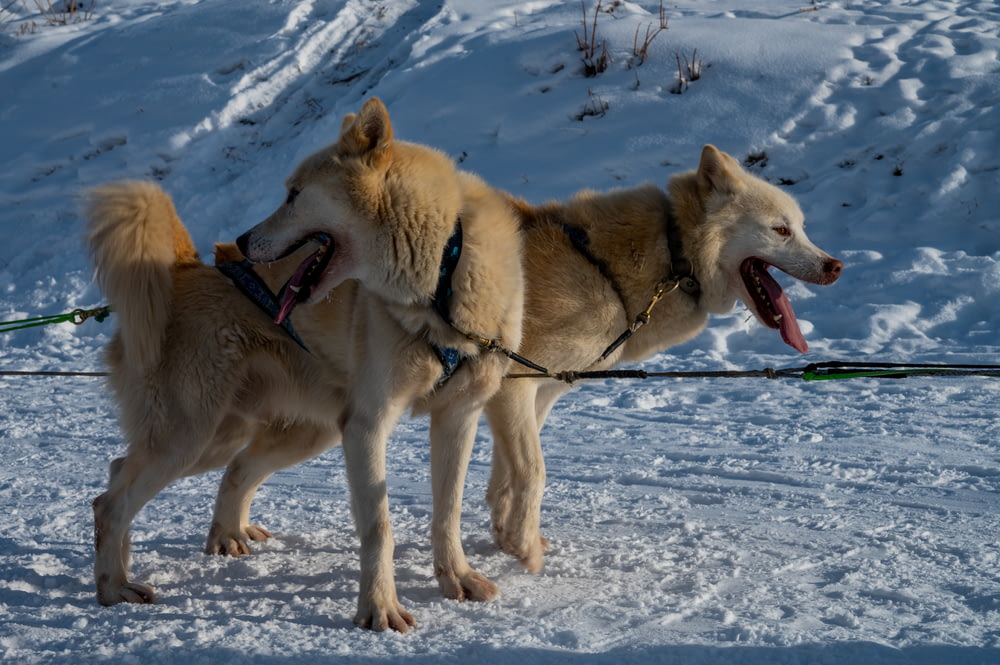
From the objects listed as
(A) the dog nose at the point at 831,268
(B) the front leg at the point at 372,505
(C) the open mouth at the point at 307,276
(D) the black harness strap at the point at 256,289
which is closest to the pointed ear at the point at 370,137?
(C) the open mouth at the point at 307,276

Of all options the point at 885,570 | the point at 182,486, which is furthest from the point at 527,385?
the point at 182,486

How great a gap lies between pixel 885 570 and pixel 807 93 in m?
7.05

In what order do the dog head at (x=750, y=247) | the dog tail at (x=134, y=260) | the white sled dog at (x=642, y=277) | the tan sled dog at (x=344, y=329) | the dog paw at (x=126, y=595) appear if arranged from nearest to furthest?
the tan sled dog at (x=344, y=329)
the dog paw at (x=126, y=595)
the dog tail at (x=134, y=260)
the white sled dog at (x=642, y=277)
the dog head at (x=750, y=247)

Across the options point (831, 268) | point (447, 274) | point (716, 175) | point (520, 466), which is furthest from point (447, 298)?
point (831, 268)

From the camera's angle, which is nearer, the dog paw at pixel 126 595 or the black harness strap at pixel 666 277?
the dog paw at pixel 126 595

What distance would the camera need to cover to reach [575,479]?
4758 millimetres

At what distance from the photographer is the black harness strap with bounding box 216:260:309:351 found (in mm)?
3613

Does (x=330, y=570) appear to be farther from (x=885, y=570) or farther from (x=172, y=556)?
(x=885, y=570)

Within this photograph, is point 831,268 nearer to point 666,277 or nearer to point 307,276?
point 666,277

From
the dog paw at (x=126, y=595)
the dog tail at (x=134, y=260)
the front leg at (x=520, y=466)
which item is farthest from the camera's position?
the front leg at (x=520, y=466)

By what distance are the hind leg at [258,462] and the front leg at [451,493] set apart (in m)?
0.68

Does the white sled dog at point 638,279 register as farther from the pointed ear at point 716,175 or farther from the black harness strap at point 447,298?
the black harness strap at point 447,298

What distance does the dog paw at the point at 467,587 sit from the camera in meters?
3.42

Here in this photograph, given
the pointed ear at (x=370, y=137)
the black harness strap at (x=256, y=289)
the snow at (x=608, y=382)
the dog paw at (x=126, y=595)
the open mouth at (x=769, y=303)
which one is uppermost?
the pointed ear at (x=370, y=137)
